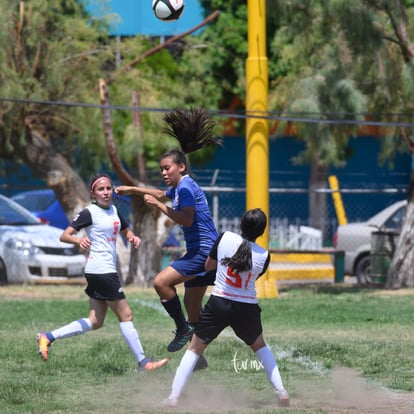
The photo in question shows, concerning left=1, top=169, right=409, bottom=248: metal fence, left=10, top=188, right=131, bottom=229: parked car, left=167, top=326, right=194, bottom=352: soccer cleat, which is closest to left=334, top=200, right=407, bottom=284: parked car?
left=10, top=188, right=131, bottom=229: parked car

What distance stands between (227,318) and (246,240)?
56cm

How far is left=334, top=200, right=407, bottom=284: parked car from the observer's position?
20141mm

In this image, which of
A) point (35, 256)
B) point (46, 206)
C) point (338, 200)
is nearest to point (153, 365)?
point (35, 256)

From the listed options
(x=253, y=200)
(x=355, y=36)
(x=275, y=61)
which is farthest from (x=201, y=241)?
(x=275, y=61)

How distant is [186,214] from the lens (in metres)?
7.93

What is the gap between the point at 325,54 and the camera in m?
18.0

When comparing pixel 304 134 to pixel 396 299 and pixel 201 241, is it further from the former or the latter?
pixel 201 241

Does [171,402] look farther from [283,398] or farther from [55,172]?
[55,172]

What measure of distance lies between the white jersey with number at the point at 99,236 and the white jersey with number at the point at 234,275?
5.69ft

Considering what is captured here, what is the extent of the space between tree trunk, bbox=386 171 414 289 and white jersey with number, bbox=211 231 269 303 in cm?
1042

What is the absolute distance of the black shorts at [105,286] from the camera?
8.45 m

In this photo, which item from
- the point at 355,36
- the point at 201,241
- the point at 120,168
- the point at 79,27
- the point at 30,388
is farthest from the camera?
the point at 79,27

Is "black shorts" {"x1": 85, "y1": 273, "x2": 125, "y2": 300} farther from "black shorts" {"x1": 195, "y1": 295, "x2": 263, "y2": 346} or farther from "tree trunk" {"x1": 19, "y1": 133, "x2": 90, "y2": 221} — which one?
"tree trunk" {"x1": 19, "y1": 133, "x2": 90, "y2": 221}

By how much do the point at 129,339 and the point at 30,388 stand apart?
1.08 m
